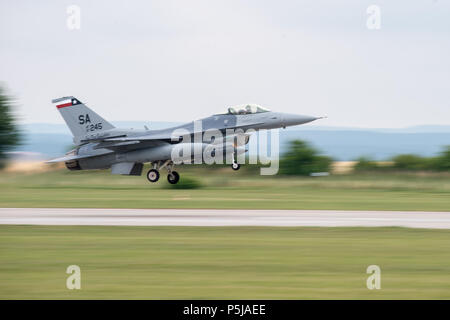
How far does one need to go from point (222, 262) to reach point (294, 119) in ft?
51.8

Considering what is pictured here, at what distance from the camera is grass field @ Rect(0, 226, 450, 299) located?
425 inches

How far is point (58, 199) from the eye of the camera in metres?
28.8

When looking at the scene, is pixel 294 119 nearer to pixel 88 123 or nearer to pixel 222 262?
pixel 88 123

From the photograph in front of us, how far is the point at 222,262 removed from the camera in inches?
520

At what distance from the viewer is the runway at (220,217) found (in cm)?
1936

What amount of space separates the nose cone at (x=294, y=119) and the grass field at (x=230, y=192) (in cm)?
320

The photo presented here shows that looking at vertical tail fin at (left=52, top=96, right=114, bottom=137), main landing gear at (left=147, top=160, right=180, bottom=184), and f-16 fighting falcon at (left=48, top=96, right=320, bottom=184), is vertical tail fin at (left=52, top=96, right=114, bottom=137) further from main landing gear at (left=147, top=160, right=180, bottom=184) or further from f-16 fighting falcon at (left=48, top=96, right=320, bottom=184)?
main landing gear at (left=147, top=160, right=180, bottom=184)

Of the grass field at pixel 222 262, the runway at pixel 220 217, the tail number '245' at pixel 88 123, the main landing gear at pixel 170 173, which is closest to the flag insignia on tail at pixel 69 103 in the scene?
the tail number '245' at pixel 88 123

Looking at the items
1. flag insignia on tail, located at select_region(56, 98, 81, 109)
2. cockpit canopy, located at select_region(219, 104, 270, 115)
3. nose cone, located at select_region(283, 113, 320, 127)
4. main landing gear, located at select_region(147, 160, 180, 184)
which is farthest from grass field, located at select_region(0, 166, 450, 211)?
flag insignia on tail, located at select_region(56, 98, 81, 109)

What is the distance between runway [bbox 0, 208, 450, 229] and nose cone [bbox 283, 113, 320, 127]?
573cm

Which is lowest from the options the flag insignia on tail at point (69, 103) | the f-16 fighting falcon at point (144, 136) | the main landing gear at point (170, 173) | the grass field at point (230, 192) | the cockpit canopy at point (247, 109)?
the grass field at point (230, 192)

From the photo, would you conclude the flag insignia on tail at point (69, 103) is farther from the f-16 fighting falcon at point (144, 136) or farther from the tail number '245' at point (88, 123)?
the tail number '245' at point (88, 123)

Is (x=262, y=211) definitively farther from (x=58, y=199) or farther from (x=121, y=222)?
(x=58, y=199)
